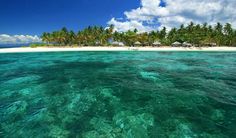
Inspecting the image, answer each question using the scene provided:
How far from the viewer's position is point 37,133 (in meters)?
7.16

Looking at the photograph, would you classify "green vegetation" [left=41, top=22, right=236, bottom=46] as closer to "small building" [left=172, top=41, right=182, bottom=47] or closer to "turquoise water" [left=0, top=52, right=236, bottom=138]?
"small building" [left=172, top=41, right=182, bottom=47]

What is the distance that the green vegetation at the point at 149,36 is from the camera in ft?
245

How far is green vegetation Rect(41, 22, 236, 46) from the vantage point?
74750 mm

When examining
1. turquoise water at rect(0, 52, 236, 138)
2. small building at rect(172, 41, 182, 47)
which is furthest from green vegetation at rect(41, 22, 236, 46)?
turquoise water at rect(0, 52, 236, 138)

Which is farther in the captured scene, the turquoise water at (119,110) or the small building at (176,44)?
the small building at (176,44)

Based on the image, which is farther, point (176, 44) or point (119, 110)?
point (176, 44)

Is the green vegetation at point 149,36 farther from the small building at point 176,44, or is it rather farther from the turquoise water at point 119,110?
the turquoise water at point 119,110

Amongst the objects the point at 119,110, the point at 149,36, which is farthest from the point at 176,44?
the point at 119,110

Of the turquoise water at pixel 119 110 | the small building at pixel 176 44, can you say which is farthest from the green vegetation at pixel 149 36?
the turquoise water at pixel 119 110

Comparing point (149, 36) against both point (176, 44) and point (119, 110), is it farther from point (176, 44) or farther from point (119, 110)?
point (119, 110)

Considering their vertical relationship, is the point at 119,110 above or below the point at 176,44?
below

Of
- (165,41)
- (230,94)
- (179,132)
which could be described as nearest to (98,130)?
(179,132)

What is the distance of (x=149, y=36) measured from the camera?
259 ft

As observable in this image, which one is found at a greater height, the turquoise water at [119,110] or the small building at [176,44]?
the small building at [176,44]
